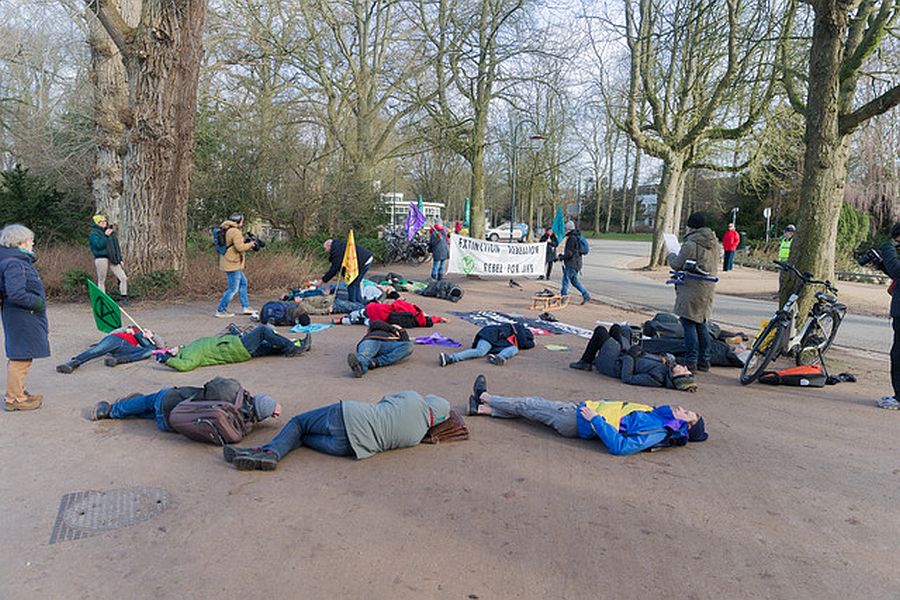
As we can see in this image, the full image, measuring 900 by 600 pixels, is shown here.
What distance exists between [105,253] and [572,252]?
992 cm

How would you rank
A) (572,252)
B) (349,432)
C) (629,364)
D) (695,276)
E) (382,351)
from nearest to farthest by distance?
(349,432) → (629,364) → (695,276) → (382,351) → (572,252)

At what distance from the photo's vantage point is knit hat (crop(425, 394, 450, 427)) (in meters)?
4.76

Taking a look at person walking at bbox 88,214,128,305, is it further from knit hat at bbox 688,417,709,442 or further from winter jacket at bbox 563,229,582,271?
knit hat at bbox 688,417,709,442

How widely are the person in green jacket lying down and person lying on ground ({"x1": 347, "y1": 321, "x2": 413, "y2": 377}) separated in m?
1.08

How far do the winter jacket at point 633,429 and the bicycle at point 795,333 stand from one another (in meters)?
2.69

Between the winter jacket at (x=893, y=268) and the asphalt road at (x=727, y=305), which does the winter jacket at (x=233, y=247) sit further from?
the asphalt road at (x=727, y=305)

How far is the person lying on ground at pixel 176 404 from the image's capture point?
4746 millimetres

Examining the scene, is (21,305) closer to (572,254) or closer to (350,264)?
(350,264)

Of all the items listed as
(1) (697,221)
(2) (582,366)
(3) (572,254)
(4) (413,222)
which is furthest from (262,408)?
(4) (413,222)

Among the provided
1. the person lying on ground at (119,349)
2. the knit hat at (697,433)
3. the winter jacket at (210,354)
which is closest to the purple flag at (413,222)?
the person lying on ground at (119,349)

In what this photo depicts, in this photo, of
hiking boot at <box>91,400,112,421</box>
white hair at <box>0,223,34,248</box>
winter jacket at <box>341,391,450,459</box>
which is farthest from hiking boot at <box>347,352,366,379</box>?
white hair at <box>0,223,34,248</box>

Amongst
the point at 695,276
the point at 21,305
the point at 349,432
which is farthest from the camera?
the point at 695,276

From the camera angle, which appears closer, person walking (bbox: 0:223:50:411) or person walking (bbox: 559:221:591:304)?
person walking (bbox: 0:223:50:411)

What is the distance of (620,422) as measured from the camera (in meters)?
4.86
